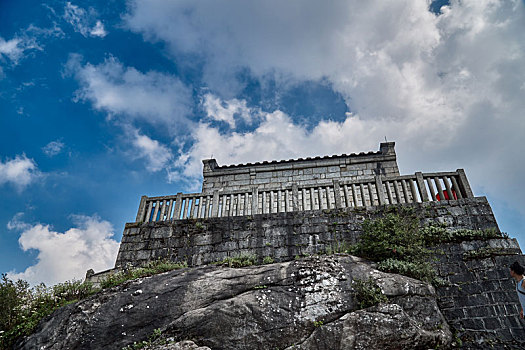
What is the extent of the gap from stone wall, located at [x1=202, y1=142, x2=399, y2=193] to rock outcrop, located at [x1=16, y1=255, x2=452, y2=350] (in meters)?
6.18

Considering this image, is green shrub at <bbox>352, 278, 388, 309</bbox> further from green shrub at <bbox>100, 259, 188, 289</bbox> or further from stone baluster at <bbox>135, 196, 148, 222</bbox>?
stone baluster at <bbox>135, 196, 148, 222</bbox>

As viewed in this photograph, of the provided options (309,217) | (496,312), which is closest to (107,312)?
(309,217)

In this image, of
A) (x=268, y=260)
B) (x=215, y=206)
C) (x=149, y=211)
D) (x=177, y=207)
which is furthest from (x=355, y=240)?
(x=149, y=211)

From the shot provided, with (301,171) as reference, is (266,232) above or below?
below

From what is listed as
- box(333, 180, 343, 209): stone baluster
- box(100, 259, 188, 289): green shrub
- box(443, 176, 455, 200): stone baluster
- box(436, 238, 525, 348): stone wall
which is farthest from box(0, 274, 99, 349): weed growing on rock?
box(443, 176, 455, 200): stone baluster

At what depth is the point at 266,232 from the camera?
9.53 meters

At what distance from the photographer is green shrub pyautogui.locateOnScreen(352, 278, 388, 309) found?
652cm

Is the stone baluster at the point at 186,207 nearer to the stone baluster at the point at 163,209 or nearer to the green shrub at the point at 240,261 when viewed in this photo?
the stone baluster at the point at 163,209

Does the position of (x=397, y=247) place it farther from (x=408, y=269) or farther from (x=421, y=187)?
(x=421, y=187)

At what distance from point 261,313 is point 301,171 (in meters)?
8.05

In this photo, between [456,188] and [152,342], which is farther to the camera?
A: [456,188]

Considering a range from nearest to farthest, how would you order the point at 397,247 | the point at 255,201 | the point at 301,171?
the point at 397,247
the point at 255,201
the point at 301,171

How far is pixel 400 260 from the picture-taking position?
25.6 feet

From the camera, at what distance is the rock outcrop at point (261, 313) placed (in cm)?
610
